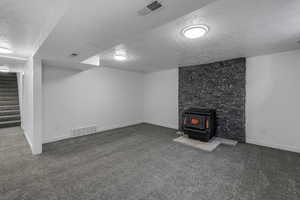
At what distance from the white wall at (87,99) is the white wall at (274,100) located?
13.9 feet

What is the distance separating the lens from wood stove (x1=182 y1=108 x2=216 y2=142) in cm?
363

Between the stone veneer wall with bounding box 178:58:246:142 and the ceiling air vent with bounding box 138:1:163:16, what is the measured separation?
3543 mm

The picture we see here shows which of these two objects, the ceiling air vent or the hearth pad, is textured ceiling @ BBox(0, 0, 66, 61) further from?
the hearth pad

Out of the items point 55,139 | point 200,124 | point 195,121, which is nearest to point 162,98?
point 195,121

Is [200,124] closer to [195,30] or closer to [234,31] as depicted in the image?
[234,31]

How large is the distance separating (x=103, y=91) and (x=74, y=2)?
3962mm

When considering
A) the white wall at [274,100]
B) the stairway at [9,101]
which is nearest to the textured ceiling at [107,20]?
the white wall at [274,100]

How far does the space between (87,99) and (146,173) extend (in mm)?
3268

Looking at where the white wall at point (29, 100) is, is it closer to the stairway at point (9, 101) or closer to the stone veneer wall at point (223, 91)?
the stairway at point (9, 101)

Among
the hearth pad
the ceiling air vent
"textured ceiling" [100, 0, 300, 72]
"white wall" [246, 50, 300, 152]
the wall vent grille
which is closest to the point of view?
the ceiling air vent

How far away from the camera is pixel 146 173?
222 cm

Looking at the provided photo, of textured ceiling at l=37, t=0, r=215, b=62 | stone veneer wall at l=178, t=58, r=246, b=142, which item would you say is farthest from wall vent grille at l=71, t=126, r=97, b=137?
stone veneer wall at l=178, t=58, r=246, b=142

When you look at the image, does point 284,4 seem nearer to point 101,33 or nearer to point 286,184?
point 101,33

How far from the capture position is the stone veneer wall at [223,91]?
3645mm
